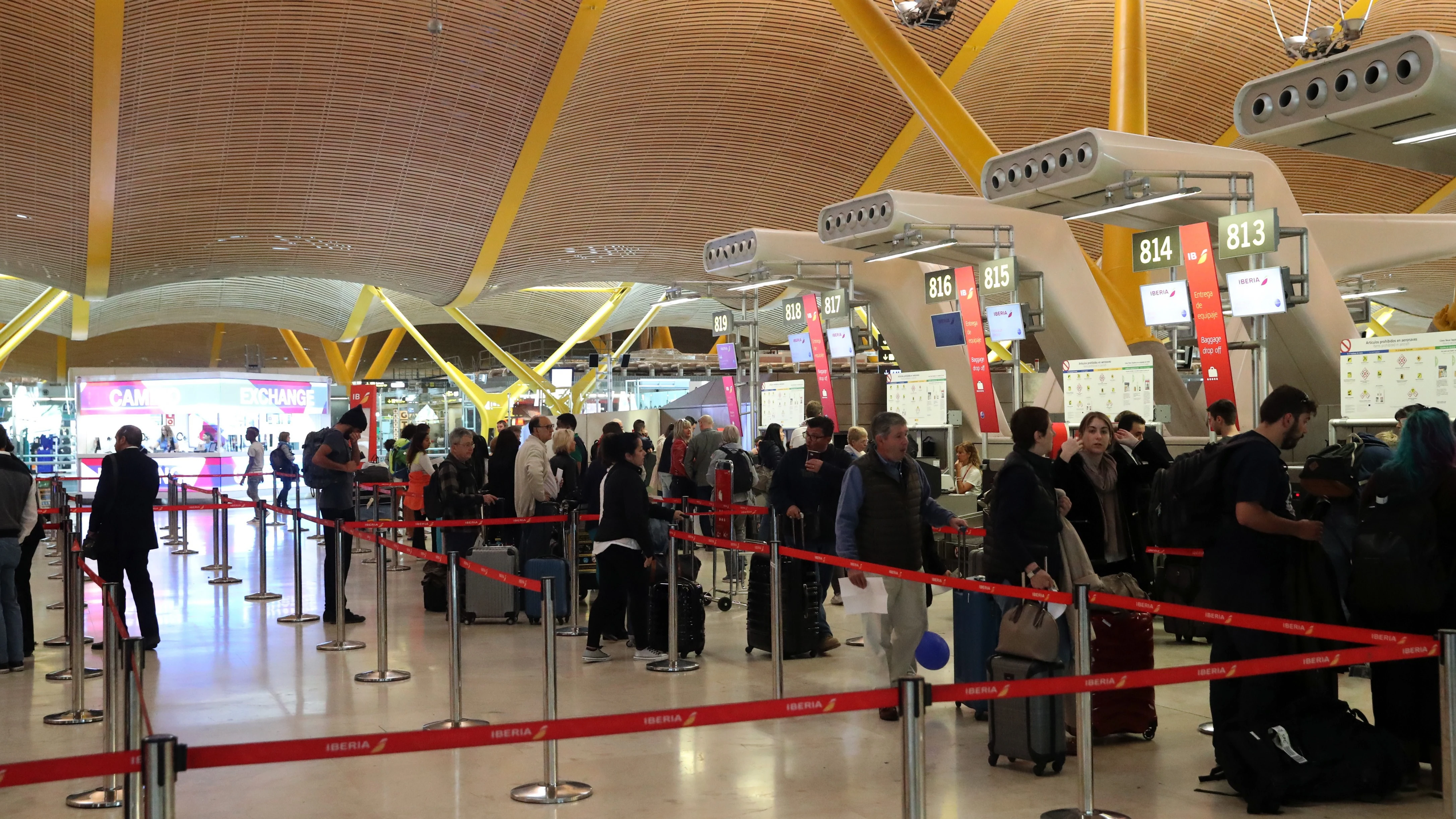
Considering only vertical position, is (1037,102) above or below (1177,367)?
above

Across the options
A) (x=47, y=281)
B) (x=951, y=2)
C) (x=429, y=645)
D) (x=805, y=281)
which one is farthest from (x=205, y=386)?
(x=429, y=645)

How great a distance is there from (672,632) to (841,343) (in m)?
9.51

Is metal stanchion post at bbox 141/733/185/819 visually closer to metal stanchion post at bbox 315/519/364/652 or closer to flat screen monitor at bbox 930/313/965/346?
metal stanchion post at bbox 315/519/364/652

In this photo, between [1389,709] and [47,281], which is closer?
[1389,709]

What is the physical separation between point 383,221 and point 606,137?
4298 mm

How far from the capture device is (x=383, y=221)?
865 inches

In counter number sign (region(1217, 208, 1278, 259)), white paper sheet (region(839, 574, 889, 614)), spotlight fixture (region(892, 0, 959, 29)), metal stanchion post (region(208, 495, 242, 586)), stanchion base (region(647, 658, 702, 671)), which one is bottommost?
stanchion base (region(647, 658, 702, 671))

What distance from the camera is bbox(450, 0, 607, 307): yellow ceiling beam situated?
17.8 metres

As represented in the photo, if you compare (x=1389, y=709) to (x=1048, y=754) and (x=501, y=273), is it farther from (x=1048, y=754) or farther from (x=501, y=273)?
(x=501, y=273)

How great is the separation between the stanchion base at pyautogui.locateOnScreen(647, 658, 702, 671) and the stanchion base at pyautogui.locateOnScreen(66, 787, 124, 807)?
345 centimetres

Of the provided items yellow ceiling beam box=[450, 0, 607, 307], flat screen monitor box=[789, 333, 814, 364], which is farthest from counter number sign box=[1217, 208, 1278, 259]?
yellow ceiling beam box=[450, 0, 607, 307]

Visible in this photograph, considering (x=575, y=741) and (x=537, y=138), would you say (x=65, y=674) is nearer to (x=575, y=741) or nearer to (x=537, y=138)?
(x=575, y=741)

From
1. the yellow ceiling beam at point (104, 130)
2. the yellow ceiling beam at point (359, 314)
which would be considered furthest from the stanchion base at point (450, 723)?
the yellow ceiling beam at point (359, 314)

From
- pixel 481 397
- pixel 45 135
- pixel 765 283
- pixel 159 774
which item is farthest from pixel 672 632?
pixel 481 397
